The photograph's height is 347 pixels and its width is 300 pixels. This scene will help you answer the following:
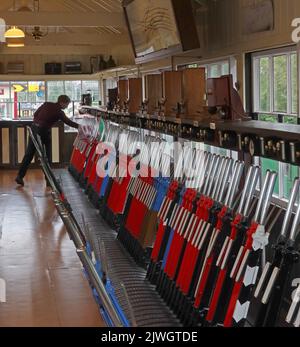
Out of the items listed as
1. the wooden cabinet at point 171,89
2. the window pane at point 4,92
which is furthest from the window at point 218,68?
the window pane at point 4,92

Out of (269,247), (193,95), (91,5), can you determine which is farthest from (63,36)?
(269,247)

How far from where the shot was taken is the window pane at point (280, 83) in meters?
6.27

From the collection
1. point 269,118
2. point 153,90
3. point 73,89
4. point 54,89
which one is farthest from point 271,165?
point 54,89

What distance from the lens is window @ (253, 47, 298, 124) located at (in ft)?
19.9

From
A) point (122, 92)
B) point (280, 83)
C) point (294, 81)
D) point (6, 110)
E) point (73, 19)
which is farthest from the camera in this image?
point (6, 110)

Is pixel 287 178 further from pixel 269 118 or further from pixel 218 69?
pixel 218 69

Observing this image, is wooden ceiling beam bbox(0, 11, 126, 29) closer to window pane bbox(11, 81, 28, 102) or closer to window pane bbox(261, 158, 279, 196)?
window pane bbox(261, 158, 279, 196)

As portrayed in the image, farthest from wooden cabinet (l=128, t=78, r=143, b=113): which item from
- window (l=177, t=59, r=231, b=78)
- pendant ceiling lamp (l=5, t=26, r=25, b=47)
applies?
pendant ceiling lamp (l=5, t=26, r=25, b=47)

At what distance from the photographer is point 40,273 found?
653 centimetres

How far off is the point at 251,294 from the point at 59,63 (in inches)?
705

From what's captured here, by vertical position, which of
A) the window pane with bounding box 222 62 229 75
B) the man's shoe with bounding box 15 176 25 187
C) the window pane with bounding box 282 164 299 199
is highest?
the window pane with bounding box 222 62 229 75

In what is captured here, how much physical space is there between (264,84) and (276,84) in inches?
12.0

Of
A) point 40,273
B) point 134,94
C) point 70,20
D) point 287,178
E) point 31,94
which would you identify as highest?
point 70,20
